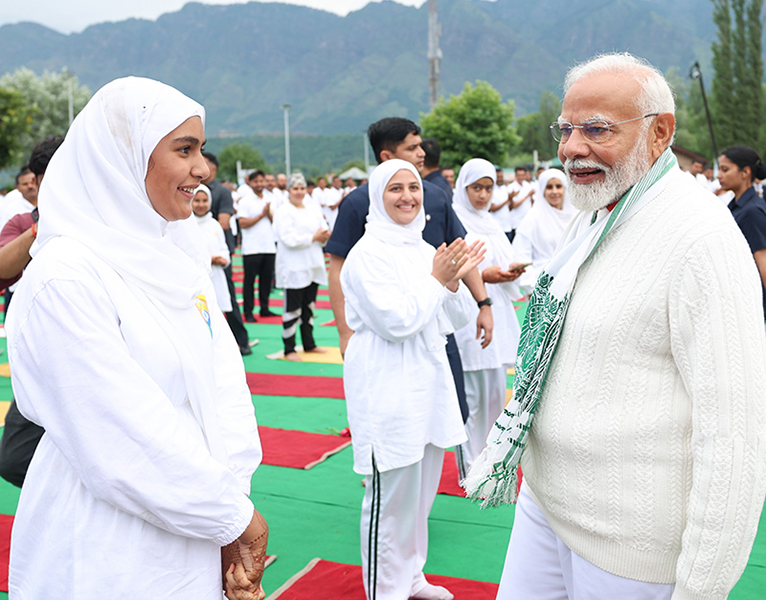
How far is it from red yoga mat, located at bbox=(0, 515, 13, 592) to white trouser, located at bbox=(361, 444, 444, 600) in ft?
5.02

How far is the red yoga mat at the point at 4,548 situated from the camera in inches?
125

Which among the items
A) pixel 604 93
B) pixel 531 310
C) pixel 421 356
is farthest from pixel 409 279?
pixel 604 93

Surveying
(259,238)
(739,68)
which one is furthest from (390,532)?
(739,68)

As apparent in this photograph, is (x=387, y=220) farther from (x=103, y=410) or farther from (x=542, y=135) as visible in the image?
(x=542, y=135)

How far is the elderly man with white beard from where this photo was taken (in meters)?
1.53

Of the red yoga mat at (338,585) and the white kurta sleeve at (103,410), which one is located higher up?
the white kurta sleeve at (103,410)

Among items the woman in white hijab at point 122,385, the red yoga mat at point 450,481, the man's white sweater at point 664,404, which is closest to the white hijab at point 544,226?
the red yoga mat at point 450,481

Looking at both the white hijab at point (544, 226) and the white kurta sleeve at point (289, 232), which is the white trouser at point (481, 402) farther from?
the white kurta sleeve at point (289, 232)

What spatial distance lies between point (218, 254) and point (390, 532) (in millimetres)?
4764

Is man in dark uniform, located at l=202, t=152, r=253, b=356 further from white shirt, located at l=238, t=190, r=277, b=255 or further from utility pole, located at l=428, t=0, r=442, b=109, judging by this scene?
utility pole, located at l=428, t=0, r=442, b=109

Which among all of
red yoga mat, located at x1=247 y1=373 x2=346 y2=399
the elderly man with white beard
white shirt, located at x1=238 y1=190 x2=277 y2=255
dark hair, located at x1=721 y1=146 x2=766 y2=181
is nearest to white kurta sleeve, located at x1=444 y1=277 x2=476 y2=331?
the elderly man with white beard

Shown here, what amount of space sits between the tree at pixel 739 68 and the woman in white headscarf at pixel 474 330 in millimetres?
44138

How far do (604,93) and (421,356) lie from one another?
149 cm

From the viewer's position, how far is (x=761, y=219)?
5.50 meters
